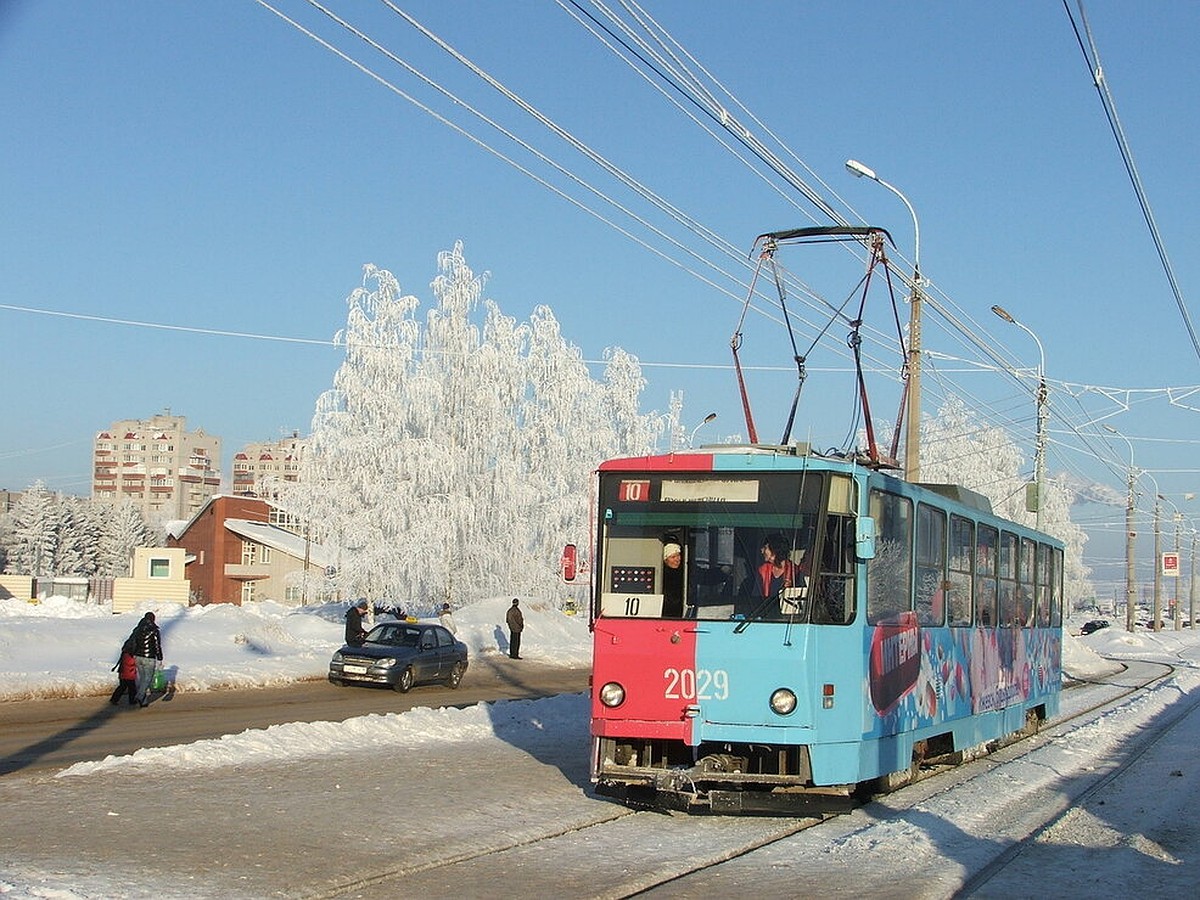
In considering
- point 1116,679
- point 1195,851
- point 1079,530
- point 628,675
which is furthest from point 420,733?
point 1079,530

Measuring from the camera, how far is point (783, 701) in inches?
440

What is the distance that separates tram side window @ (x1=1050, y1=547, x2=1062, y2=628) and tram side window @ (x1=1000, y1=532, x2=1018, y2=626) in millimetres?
3232

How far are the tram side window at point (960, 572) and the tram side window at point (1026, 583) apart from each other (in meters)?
2.91

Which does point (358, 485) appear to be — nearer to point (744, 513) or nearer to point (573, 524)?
point (573, 524)

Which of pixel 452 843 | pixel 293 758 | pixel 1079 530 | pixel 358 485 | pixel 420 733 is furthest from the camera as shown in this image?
pixel 1079 530

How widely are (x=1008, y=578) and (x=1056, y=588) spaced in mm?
4419

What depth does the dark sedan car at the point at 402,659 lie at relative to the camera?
94.1ft

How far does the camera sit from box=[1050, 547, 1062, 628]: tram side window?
21.2 m

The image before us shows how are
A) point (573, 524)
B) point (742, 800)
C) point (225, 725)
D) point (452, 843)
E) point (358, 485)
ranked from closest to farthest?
point (452, 843), point (742, 800), point (225, 725), point (358, 485), point (573, 524)

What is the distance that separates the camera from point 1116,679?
38938mm

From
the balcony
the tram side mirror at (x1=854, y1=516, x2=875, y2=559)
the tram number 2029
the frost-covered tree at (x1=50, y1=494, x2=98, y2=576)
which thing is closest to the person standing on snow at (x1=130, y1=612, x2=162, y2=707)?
the tram number 2029

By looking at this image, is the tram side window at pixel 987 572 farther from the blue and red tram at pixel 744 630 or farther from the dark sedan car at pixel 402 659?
the dark sedan car at pixel 402 659

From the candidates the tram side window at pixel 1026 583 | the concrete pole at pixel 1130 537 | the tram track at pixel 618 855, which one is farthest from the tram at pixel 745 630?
the concrete pole at pixel 1130 537

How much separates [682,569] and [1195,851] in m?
4.57
